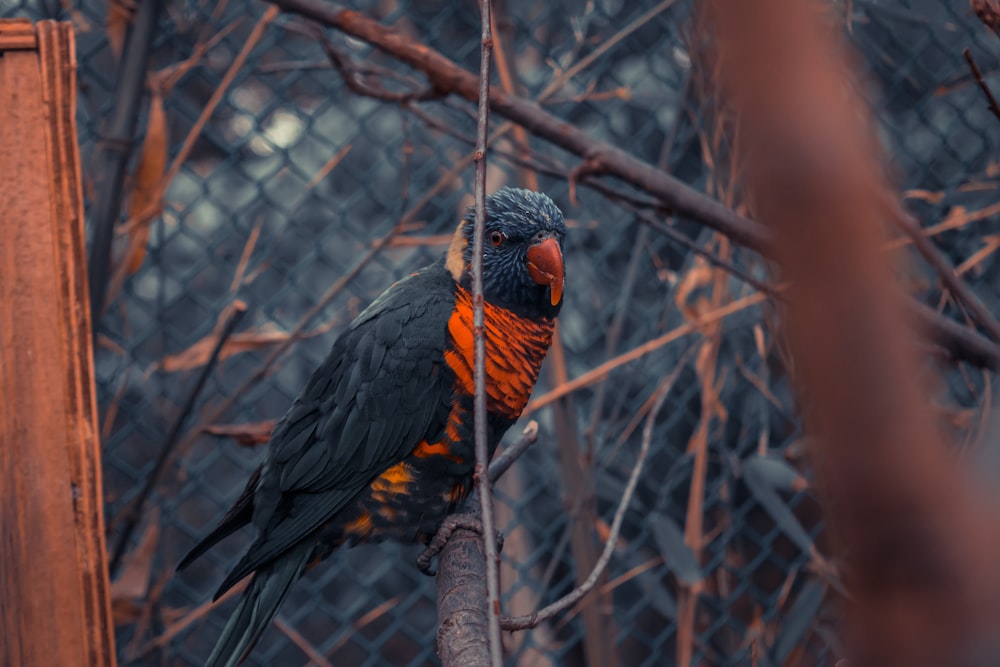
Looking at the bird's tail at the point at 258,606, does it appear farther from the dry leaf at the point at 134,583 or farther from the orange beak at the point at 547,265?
the dry leaf at the point at 134,583

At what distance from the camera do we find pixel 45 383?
852 millimetres

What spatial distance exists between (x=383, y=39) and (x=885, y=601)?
1.21 metres

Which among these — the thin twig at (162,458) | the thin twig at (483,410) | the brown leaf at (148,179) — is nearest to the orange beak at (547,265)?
the thin twig at (162,458)

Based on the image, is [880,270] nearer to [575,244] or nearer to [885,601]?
[885,601]

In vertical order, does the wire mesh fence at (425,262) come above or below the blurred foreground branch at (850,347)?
above

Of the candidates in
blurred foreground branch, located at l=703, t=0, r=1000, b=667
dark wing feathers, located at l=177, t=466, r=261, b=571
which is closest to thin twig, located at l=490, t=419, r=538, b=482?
dark wing feathers, located at l=177, t=466, r=261, b=571

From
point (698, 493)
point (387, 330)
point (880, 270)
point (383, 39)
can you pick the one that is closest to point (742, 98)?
point (880, 270)

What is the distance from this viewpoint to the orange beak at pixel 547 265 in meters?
1.27

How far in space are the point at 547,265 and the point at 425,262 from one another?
1.14m

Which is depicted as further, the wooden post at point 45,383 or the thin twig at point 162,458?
the thin twig at point 162,458

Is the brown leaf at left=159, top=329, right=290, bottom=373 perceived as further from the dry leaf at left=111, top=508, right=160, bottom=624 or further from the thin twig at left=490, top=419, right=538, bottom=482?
the thin twig at left=490, top=419, right=538, bottom=482

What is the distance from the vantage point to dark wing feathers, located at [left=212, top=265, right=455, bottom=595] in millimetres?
1208

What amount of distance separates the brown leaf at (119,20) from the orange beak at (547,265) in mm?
994

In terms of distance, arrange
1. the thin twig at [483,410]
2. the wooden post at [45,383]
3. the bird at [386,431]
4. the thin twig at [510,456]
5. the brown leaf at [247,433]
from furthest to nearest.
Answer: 1. the brown leaf at [247,433]
2. the bird at [386,431]
3. the thin twig at [510,456]
4. the wooden post at [45,383]
5. the thin twig at [483,410]
